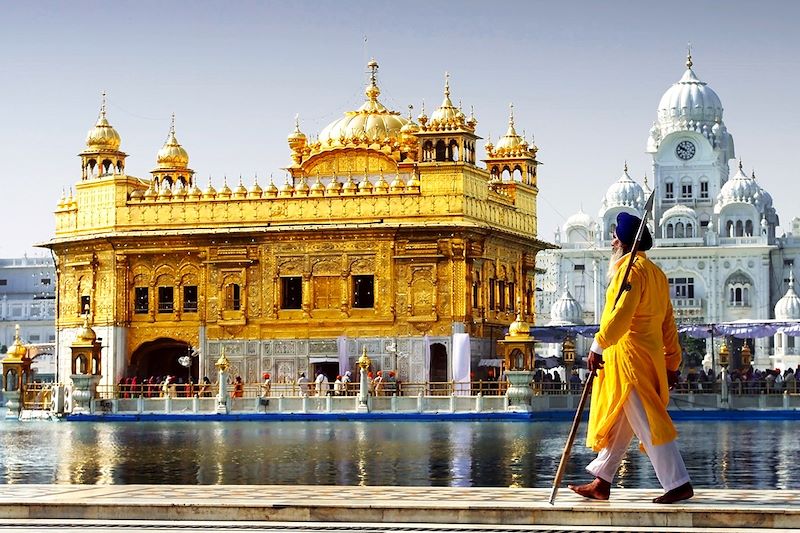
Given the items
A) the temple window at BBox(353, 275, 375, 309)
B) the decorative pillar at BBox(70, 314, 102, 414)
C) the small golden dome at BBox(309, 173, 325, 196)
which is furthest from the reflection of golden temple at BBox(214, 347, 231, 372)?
the small golden dome at BBox(309, 173, 325, 196)

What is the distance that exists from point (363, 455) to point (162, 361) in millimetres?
29309

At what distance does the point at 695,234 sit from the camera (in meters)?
103

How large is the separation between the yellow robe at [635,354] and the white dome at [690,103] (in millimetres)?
97743

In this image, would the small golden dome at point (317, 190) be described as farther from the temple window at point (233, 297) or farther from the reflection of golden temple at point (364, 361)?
the reflection of golden temple at point (364, 361)

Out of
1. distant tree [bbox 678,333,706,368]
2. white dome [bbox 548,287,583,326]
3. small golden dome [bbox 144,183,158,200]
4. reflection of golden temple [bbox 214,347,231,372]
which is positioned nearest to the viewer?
reflection of golden temple [bbox 214,347,231,372]

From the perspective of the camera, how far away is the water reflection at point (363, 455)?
60.4ft

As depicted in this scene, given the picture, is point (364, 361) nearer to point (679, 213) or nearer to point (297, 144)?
point (297, 144)

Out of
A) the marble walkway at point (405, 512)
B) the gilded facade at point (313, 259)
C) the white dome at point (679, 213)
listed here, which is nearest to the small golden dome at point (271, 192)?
the gilded facade at point (313, 259)

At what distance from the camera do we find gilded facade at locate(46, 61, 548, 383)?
154 feet

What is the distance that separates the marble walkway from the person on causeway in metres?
0.28

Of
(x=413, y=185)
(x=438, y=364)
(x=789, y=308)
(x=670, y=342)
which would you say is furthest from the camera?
(x=789, y=308)

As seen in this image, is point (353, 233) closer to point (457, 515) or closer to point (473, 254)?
point (473, 254)

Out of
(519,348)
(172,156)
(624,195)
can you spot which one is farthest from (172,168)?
(624,195)

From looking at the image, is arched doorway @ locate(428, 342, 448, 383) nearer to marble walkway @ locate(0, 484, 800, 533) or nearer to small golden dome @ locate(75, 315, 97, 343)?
small golden dome @ locate(75, 315, 97, 343)
